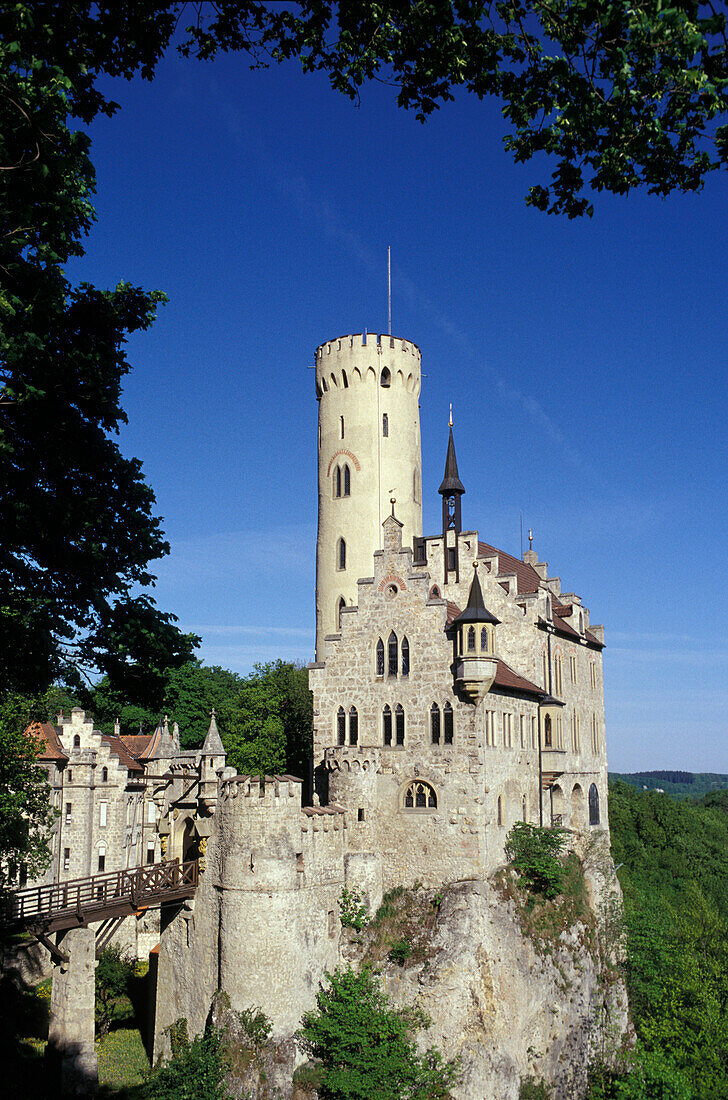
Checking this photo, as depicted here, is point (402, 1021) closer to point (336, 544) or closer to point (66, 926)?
point (66, 926)

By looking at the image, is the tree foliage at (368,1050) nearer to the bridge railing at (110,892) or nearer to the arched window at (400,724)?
the bridge railing at (110,892)

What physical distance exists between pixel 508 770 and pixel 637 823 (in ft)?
187

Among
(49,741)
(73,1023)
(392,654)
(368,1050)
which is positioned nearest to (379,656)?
(392,654)

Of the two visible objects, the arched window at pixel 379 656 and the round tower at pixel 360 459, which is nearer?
the arched window at pixel 379 656

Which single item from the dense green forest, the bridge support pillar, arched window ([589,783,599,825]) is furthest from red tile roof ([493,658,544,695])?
the bridge support pillar

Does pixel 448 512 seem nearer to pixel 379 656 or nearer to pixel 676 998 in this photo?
pixel 379 656

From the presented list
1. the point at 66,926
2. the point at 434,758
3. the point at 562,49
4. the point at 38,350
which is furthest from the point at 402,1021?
the point at 562,49

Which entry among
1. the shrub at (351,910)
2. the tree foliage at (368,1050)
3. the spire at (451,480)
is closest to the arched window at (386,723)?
the shrub at (351,910)

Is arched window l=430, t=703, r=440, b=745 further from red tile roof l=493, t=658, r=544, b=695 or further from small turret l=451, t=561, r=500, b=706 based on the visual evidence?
red tile roof l=493, t=658, r=544, b=695

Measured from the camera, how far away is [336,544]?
47.6m

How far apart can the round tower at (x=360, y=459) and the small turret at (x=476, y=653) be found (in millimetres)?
11676

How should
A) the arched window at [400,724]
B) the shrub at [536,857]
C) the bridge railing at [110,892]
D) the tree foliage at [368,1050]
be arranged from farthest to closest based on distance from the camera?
the shrub at [536,857] → the arched window at [400,724] → the bridge railing at [110,892] → the tree foliage at [368,1050]

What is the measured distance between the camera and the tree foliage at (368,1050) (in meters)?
29.8

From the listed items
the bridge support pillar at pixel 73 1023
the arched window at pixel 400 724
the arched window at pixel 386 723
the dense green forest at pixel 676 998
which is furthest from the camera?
the dense green forest at pixel 676 998
